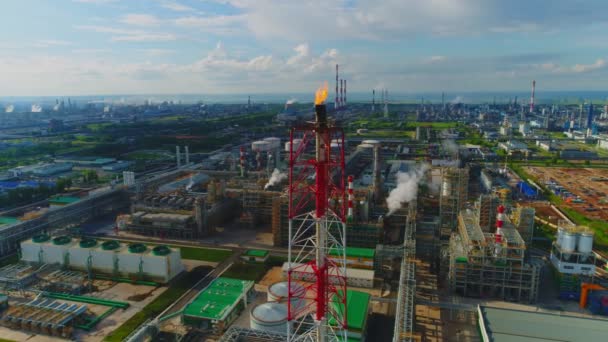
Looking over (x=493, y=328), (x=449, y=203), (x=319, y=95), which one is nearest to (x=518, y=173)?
(x=449, y=203)

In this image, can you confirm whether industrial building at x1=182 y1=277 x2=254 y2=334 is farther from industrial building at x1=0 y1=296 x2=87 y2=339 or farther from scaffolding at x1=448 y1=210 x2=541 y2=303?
scaffolding at x1=448 y1=210 x2=541 y2=303

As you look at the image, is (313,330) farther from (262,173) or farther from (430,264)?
(262,173)

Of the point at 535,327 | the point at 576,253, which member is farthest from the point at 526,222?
the point at 535,327

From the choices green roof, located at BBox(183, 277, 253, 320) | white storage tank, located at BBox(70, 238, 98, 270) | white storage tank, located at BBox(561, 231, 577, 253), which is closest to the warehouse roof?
white storage tank, located at BBox(561, 231, 577, 253)

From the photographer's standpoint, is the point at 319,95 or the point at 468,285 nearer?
the point at 319,95

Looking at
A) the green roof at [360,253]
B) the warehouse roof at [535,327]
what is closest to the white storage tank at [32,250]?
the green roof at [360,253]

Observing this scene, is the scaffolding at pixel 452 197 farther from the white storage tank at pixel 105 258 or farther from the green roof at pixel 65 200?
the green roof at pixel 65 200
